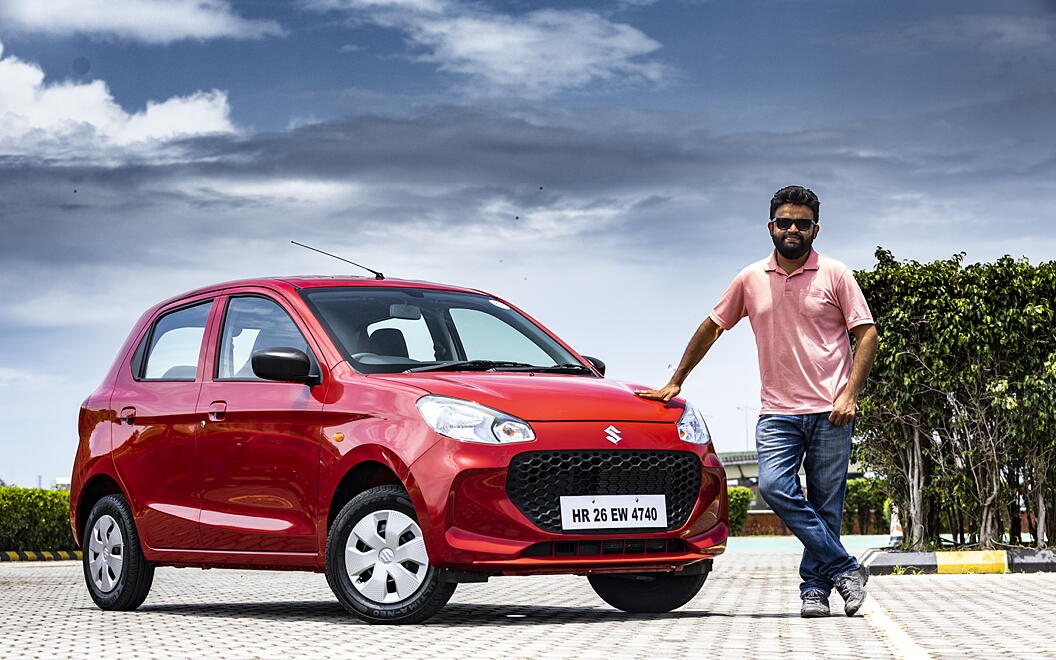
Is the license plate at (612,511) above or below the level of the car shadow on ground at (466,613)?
above

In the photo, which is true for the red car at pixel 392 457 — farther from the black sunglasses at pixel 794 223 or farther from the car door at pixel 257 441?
the black sunglasses at pixel 794 223

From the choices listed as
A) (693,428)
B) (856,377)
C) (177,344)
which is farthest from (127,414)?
(856,377)

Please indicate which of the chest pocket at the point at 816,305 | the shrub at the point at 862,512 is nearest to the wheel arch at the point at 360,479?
the chest pocket at the point at 816,305

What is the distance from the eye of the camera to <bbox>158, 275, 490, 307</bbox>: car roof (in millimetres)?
8461

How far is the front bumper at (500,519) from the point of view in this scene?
271 inches

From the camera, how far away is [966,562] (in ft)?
44.9

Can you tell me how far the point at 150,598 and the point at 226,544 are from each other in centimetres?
275

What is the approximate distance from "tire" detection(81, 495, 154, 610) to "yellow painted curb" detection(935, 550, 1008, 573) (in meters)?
7.74

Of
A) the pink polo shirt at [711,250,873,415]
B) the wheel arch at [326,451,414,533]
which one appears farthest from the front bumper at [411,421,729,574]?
the pink polo shirt at [711,250,873,415]

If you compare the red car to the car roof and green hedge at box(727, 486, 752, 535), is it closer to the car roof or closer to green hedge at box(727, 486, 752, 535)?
the car roof

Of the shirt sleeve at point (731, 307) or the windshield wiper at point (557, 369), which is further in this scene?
the windshield wiper at point (557, 369)

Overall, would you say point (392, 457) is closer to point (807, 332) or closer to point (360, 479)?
point (360, 479)

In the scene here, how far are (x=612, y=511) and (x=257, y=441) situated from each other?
1.99 meters

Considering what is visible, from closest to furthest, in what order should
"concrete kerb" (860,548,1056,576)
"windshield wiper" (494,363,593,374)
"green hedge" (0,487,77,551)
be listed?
"windshield wiper" (494,363,593,374), "concrete kerb" (860,548,1056,576), "green hedge" (0,487,77,551)
